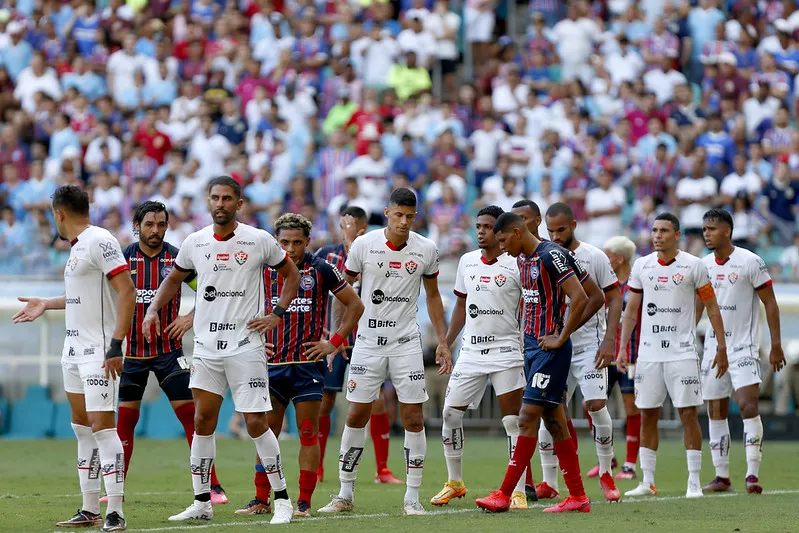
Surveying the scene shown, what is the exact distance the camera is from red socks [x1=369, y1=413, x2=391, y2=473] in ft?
47.7

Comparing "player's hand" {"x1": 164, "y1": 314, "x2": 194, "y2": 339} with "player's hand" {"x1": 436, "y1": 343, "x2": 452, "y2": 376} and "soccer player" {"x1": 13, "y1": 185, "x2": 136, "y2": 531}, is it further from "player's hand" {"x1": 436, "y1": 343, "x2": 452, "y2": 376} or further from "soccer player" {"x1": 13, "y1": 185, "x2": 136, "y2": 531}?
"player's hand" {"x1": 436, "y1": 343, "x2": 452, "y2": 376}

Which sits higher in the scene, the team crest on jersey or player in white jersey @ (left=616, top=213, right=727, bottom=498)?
the team crest on jersey

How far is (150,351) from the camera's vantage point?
12.0m

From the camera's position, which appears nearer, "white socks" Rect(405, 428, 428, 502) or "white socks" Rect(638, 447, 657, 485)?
"white socks" Rect(405, 428, 428, 502)

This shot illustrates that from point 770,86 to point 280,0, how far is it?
411 inches

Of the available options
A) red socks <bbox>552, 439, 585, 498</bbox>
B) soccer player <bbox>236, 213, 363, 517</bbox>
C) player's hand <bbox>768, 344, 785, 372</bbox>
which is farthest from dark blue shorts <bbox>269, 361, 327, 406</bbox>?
player's hand <bbox>768, 344, 785, 372</bbox>

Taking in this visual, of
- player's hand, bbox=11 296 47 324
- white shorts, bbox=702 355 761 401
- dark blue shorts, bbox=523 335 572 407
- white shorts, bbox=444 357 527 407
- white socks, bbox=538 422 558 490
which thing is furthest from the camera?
white shorts, bbox=702 355 761 401

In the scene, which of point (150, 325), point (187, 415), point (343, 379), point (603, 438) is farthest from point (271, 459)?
point (343, 379)

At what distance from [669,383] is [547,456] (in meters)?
1.38

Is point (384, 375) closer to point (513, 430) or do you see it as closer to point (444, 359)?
point (444, 359)

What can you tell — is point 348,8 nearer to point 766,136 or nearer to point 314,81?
point 314,81

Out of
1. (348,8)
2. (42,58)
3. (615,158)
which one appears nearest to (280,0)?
(348,8)

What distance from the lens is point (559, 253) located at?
11.1 m

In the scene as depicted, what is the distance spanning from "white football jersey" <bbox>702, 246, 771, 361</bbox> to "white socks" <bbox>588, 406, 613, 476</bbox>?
57.5 inches
